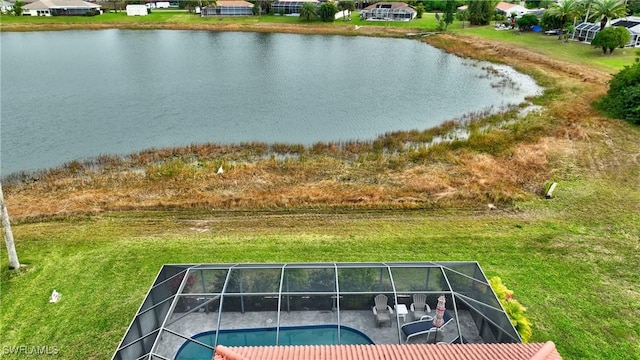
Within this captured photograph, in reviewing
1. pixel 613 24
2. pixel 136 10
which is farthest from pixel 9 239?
pixel 136 10

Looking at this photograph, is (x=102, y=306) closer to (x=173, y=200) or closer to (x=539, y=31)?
(x=173, y=200)

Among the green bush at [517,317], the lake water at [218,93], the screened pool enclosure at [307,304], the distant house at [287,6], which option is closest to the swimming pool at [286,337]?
the screened pool enclosure at [307,304]

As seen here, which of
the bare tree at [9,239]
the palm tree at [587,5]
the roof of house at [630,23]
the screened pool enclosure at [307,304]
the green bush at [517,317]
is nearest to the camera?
the screened pool enclosure at [307,304]

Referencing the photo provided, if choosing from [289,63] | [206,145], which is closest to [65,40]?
[289,63]

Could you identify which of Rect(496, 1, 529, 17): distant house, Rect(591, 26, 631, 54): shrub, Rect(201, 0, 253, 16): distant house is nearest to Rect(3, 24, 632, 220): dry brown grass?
Rect(591, 26, 631, 54): shrub

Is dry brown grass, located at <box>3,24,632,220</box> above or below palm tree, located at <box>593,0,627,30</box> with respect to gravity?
below

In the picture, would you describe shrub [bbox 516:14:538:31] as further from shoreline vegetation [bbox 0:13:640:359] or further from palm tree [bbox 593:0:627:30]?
shoreline vegetation [bbox 0:13:640:359]

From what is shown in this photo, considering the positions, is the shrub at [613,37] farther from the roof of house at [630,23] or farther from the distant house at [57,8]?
the distant house at [57,8]
